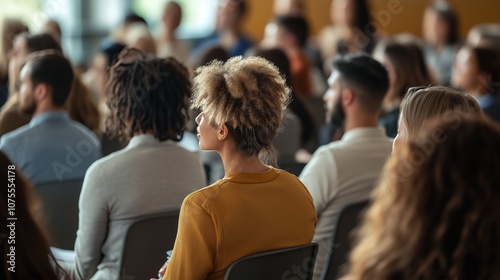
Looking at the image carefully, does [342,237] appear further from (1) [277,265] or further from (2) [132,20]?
(2) [132,20]

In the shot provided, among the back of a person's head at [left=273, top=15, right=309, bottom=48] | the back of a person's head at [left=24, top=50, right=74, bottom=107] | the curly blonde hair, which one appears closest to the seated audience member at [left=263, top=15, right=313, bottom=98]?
the back of a person's head at [left=273, top=15, right=309, bottom=48]

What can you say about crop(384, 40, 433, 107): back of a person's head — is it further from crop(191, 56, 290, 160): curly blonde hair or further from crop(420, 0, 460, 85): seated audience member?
crop(420, 0, 460, 85): seated audience member

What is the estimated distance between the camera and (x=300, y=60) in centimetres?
621

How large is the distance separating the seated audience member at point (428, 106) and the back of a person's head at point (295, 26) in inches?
167

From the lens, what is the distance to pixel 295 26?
6582mm

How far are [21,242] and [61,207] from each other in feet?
4.43

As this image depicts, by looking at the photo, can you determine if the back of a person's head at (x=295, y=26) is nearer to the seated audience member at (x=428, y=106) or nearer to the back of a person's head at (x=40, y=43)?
the back of a person's head at (x=40, y=43)

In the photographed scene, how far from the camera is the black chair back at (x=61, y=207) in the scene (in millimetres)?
2846

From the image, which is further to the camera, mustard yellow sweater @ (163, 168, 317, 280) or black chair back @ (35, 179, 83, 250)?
black chair back @ (35, 179, 83, 250)

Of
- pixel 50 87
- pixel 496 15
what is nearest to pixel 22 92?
pixel 50 87

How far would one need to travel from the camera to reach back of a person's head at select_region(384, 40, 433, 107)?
14.6ft

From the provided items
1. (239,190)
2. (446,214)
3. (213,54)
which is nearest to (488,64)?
(213,54)

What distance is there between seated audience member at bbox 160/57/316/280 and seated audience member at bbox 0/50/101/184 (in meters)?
1.15

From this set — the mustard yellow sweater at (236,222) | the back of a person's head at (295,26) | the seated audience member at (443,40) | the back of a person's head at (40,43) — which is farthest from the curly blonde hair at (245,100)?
the seated audience member at (443,40)
